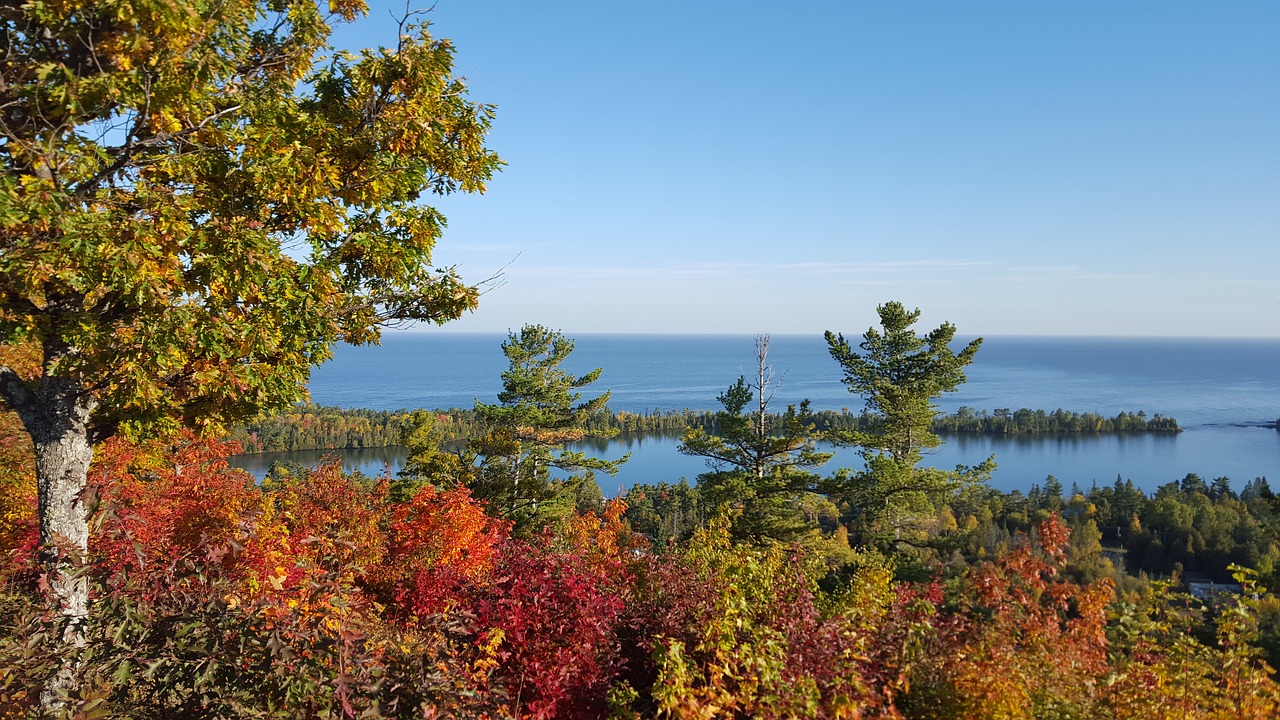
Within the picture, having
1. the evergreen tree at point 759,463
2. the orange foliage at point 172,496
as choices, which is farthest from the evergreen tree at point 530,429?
the orange foliage at point 172,496

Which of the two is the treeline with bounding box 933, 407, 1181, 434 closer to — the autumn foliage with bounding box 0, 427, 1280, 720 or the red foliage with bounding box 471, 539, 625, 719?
the autumn foliage with bounding box 0, 427, 1280, 720

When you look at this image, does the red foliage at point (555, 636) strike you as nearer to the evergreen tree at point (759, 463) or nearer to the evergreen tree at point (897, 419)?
the evergreen tree at point (759, 463)

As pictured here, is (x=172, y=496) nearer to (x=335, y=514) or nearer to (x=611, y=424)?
(x=335, y=514)

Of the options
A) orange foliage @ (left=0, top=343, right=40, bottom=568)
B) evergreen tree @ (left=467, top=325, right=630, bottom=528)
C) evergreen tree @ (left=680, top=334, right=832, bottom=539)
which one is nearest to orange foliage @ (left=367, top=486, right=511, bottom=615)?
orange foliage @ (left=0, top=343, right=40, bottom=568)

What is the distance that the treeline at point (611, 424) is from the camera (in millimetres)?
81750

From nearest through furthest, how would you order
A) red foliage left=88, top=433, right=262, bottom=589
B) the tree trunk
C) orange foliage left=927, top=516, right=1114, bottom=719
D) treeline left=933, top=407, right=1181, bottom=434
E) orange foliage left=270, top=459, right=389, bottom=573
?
orange foliage left=927, top=516, right=1114, bottom=719 → the tree trunk → red foliage left=88, top=433, right=262, bottom=589 → orange foliage left=270, top=459, right=389, bottom=573 → treeline left=933, top=407, right=1181, bottom=434

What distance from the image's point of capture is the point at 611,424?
10406 cm

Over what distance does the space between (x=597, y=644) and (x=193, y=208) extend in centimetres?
392

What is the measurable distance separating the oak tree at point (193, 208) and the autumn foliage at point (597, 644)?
760 millimetres

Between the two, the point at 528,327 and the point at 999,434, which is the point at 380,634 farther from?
the point at 999,434

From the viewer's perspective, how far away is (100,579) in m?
3.63

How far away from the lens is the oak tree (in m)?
3.60

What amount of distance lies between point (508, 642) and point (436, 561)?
11.8ft

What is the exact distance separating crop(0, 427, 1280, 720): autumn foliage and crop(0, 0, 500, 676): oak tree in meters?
0.76
